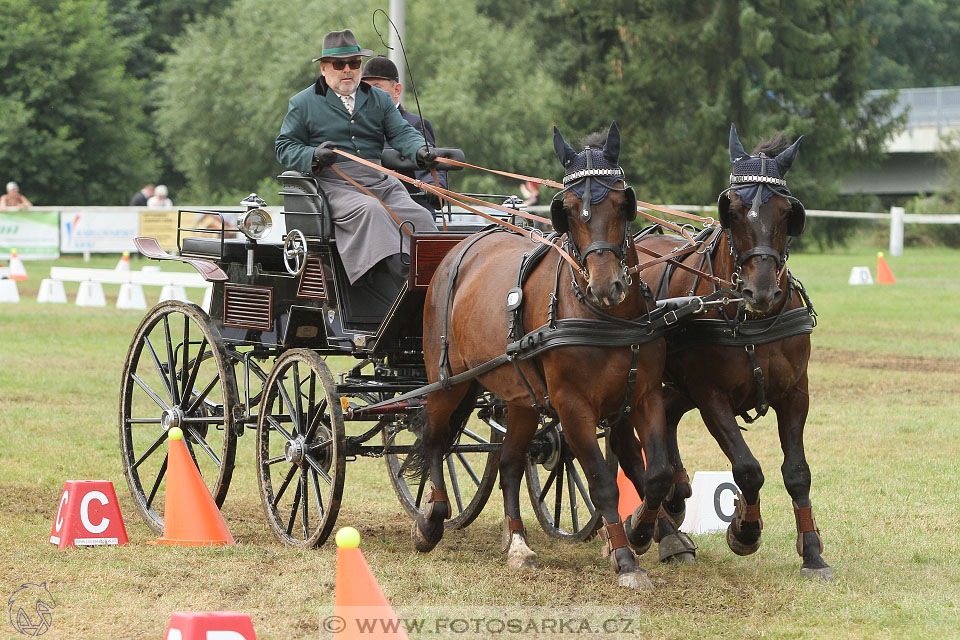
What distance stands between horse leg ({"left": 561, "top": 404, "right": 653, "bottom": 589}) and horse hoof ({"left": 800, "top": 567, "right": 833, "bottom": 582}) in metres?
0.75

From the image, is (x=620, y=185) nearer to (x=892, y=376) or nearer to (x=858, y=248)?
(x=892, y=376)

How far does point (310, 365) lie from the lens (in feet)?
22.4

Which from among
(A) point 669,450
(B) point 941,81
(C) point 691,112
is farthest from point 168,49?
(A) point 669,450

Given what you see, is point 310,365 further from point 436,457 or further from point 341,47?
point 341,47

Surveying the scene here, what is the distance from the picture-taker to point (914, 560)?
646 centimetres

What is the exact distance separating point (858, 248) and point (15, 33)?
25.9 m

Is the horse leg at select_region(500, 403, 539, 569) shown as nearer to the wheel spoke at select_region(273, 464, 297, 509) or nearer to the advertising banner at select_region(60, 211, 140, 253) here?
the wheel spoke at select_region(273, 464, 297, 509)

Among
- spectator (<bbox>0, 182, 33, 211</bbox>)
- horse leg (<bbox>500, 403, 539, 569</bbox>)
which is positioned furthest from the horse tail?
spectator (<bbox>0, 182, 33, 211</bbox>)

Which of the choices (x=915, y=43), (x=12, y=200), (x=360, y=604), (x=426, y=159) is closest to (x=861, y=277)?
(x=12, y=200)

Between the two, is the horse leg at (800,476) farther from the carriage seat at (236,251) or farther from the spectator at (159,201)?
the spectator at (159,201)

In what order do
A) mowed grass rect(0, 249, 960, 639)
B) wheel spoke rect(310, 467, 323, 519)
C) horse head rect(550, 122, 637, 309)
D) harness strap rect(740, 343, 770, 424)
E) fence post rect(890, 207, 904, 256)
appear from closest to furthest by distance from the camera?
mowed grass rect(0, 249, 960, 639) → horse head rect(550, 122, 637, 309) → harness strap rect(740, 343, 770, 424) → wheel spoke rect(310, 467, 323, 519) → fence post rect(890, 207, 904, 256)

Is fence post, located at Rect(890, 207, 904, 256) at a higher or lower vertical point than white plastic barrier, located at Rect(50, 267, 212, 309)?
higher

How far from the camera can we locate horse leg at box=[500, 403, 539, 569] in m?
6.75

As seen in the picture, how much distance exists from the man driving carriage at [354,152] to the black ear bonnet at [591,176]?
1529 mm
